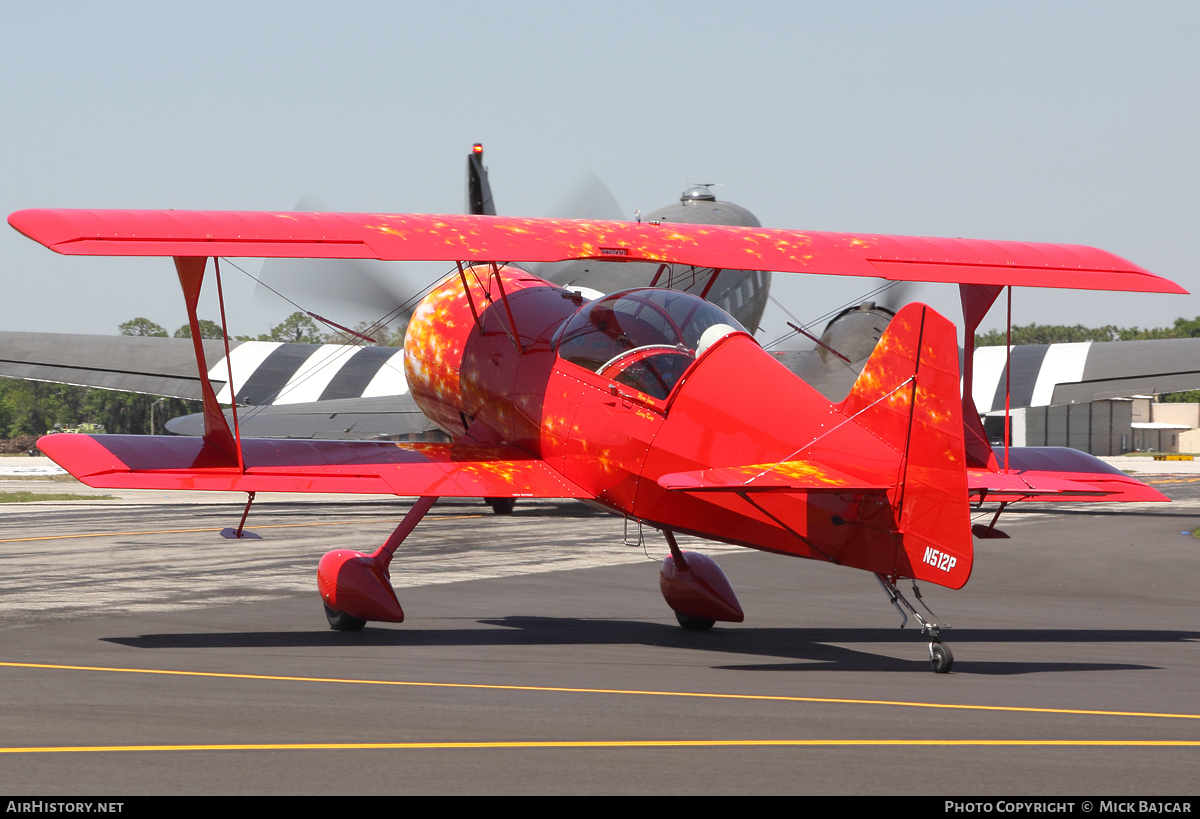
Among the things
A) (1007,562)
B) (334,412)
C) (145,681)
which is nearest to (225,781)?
(145,681)

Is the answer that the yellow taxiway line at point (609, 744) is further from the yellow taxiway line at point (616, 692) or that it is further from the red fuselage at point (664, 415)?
the red fuselage at point (664, 415)

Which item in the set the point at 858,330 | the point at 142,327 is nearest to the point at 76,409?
the point at 142,327

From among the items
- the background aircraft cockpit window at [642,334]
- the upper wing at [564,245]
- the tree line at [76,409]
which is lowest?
the tree line at [76,409]

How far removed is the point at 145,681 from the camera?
8.66 metres

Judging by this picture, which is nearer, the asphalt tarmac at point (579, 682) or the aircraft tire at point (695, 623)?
the asphalt tarmac at point (579, 682)

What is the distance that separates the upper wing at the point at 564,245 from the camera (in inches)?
373

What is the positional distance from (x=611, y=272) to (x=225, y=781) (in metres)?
23.4

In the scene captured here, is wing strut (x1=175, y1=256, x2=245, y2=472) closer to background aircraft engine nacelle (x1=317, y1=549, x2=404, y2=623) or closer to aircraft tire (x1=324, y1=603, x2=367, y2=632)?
background aircraft engine nacelle (x1=317, y1=549, x2=404, y2=623)

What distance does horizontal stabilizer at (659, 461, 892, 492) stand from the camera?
27.6ft

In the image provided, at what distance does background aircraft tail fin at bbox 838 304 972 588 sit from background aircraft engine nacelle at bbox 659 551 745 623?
3333 mm

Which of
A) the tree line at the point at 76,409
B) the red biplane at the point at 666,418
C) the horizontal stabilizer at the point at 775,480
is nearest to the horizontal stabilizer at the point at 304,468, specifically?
the red biplane at the point at 666,418

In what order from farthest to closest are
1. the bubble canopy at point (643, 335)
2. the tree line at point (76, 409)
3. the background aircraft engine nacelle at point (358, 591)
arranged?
1. the tree line at point (76, 409)
2. the background aircraft engine nacelle at point (358, 591)
3. the bubble canopy at point (643, 335)

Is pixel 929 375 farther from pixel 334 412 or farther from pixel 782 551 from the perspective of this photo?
pixel 334 412

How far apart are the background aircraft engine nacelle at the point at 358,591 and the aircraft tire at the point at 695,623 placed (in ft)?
9.09
